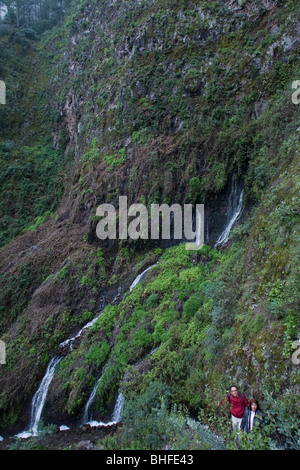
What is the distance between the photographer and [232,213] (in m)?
13.3

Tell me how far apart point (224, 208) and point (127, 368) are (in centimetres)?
834

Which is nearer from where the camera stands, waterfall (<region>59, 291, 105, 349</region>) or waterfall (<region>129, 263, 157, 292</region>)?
waterfall (<region>59, 291, 105, 349</region>)

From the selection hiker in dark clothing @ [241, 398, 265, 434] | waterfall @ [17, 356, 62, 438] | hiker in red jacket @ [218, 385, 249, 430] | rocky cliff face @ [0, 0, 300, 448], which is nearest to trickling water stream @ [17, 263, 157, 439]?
waterfall @ [17, 356, 62, 438]


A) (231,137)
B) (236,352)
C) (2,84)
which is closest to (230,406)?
(236,352)

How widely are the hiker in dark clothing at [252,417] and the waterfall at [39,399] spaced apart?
380 inches

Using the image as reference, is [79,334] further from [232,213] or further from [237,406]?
[237,406]

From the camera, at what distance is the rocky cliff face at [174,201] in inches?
293

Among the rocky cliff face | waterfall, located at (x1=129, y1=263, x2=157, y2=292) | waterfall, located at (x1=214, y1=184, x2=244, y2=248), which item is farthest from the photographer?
waterfall, located at (x1=129, y1=263, x2=157, y2=292)

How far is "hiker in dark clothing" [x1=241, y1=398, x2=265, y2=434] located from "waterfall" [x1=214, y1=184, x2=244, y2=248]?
26.8ft

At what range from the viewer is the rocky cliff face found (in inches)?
293

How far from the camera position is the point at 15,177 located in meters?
27.1

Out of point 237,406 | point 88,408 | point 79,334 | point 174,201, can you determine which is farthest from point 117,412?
point 174,201

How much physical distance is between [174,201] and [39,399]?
442 inches

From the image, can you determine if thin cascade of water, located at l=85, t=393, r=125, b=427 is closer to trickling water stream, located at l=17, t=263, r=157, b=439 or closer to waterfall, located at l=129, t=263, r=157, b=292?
trickling water stream, located at l=17, t=263, r=157, b=439
